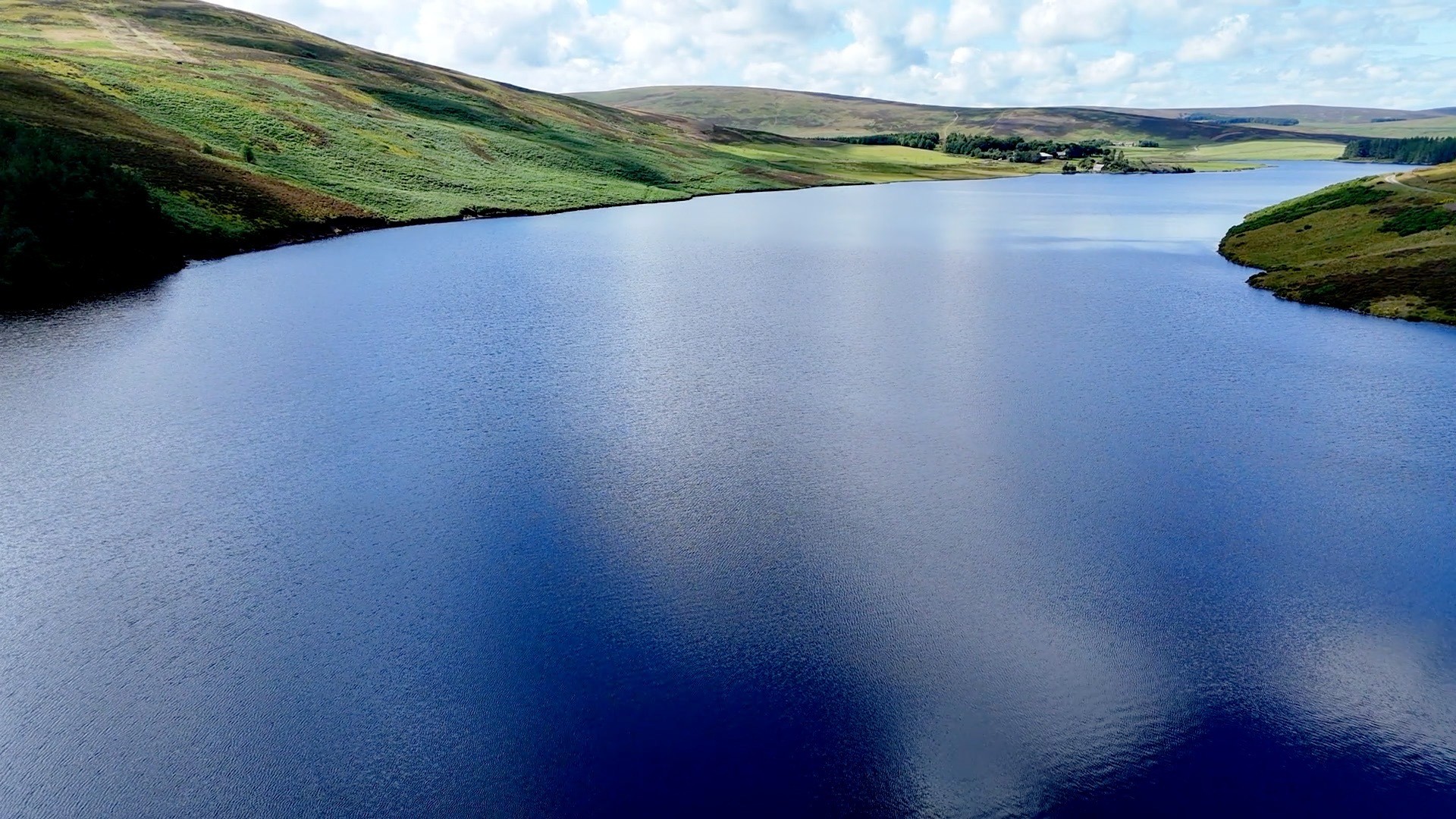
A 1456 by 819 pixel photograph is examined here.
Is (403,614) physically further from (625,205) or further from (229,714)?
(625,205)

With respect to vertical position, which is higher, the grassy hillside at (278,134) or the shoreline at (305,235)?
the grassy hillside at (278,134)

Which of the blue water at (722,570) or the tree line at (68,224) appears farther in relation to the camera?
the tree line at (68,224)

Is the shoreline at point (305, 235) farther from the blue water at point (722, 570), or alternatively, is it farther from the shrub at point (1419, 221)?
the shrub at point (1419, 221)

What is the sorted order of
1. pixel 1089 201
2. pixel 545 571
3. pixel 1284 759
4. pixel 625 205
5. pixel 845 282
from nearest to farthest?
pixel 1284 759
pixel 545 571
pixel 845 282
pixel 625 205
pixel 1089 201

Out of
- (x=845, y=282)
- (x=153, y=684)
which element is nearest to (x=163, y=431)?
(x=153, y=684)

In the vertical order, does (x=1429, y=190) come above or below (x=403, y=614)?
above

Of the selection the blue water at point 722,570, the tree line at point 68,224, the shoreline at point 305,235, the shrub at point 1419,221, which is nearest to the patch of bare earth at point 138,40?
the shoreline at point 305,235

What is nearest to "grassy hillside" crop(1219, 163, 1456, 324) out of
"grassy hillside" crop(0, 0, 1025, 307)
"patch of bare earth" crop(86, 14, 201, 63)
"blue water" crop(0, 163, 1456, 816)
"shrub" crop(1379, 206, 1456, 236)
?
"shrub" crop(1379, 206, 1456, 236)
